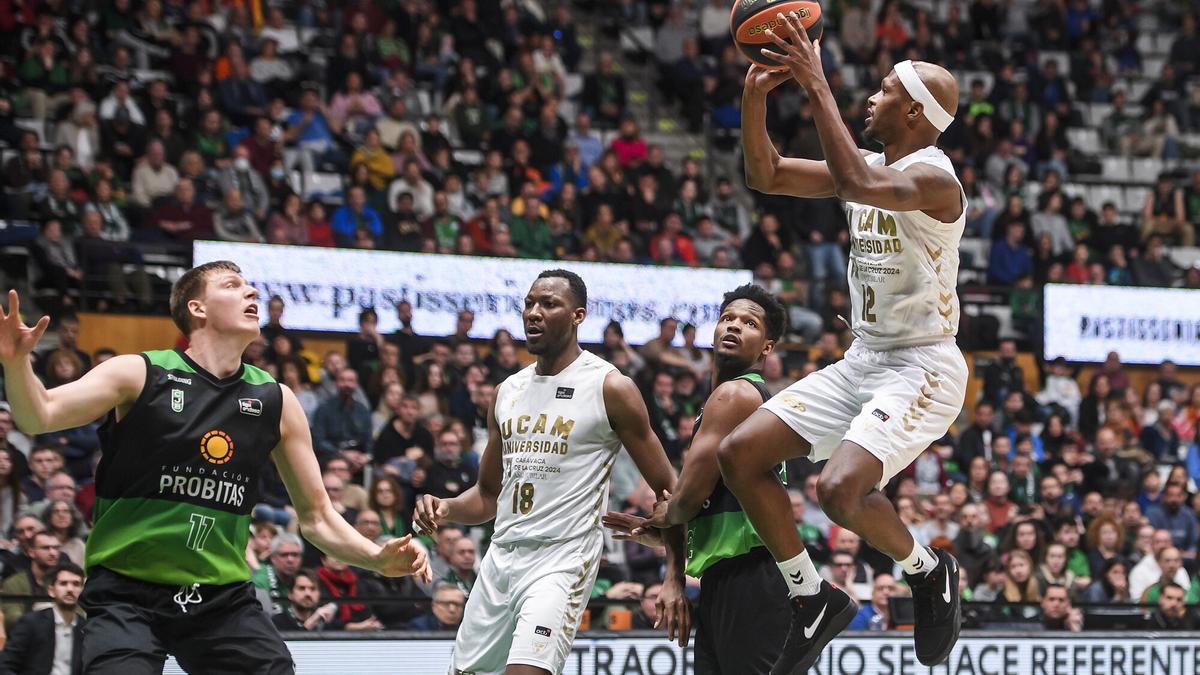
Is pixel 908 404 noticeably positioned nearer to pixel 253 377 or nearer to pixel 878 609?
pixel 253 377

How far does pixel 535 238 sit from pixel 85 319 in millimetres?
4419

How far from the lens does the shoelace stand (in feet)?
17.7

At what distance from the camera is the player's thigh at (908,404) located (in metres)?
5.88

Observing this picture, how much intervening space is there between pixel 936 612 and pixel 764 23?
8.08 ft

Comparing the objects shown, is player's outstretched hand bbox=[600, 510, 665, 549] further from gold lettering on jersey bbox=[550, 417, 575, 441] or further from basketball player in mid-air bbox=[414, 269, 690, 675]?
gold lettering on jersey bbox=[550, 417, 575, 441]

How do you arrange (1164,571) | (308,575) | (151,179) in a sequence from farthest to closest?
(151,179), (1164,571), (308,575)

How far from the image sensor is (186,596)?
541cm

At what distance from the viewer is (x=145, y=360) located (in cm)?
554

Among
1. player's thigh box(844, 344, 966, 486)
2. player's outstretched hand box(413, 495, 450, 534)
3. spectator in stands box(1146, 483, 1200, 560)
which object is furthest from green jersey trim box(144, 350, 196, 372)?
spectator in stands box(1146, 483, 1200, 560)

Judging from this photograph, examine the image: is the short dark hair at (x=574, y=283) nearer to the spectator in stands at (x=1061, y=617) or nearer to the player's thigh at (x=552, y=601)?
the player's thigh at (x=552, y=601)

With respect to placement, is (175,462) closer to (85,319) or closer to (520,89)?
(85,319)

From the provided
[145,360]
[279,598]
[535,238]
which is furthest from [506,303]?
[145,360]

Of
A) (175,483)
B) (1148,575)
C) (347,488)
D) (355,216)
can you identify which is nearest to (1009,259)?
(1148,575)

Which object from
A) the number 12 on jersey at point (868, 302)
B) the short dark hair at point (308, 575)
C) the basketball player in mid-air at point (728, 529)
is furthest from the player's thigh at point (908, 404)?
the short dark hair at point (308, 575)
